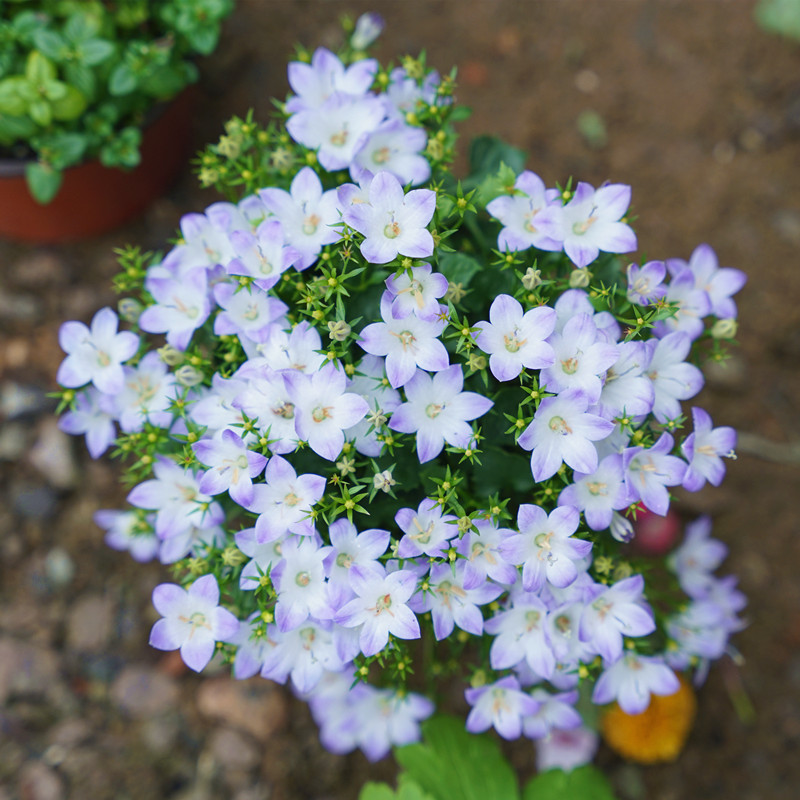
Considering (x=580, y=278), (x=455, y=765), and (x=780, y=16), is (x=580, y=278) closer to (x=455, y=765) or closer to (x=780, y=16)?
(x=455, y=765)

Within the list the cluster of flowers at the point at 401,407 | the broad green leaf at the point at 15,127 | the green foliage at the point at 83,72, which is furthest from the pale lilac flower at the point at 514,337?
the broad green leaf at the point at 15,127

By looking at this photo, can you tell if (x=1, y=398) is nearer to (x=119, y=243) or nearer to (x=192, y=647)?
(x=119, y=243)

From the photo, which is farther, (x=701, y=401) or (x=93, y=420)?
(x=701, y=401)

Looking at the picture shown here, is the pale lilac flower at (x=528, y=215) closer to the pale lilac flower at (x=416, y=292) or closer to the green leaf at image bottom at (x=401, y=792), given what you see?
the pale lilac flower at (x=416, y=292)

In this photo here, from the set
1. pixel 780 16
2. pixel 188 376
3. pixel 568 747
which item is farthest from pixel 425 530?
pixel 780 16

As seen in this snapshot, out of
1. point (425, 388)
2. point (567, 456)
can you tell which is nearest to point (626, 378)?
point (567, 456)

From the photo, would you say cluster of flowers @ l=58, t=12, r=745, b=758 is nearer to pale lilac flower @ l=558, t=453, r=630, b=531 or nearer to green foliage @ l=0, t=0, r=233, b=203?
pale lilac flower @ l=558, t=453, r=630, b=531
